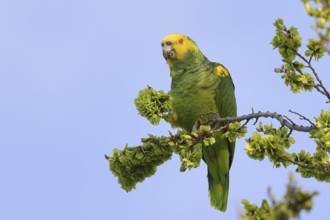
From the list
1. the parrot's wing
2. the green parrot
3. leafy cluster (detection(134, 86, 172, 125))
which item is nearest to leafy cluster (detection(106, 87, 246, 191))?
Result: leafy cluster (detection(134, 86, 172, 125))

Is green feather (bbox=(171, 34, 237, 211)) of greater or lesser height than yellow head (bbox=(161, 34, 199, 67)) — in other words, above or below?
below

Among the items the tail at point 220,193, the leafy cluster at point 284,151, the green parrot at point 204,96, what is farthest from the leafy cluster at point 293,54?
the tail at point 220,193

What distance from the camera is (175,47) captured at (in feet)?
28.8

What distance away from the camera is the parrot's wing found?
27.2 feet

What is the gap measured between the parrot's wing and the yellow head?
1.81 ft

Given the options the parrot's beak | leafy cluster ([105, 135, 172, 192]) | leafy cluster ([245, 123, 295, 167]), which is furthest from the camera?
the parrot's beak

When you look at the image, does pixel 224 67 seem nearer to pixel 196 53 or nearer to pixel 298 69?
pixel 196 53

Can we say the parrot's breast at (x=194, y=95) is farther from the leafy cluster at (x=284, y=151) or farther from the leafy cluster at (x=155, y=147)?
the leafy cluster at (x=284, y=151)

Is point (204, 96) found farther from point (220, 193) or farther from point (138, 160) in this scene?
point (138, 160)

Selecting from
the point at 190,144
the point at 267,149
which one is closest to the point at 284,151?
the point at 267,149

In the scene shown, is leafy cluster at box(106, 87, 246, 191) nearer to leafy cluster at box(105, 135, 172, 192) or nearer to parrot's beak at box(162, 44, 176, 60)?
leafy cluster at box(105, 135, 172, 192)

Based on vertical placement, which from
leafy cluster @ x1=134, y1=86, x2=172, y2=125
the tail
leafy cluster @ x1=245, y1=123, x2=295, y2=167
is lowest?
leafy cluster @ x1=245, y1=123, x2=295, y2=167

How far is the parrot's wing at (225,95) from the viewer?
8289 millimetres

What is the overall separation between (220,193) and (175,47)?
95.0 inches
